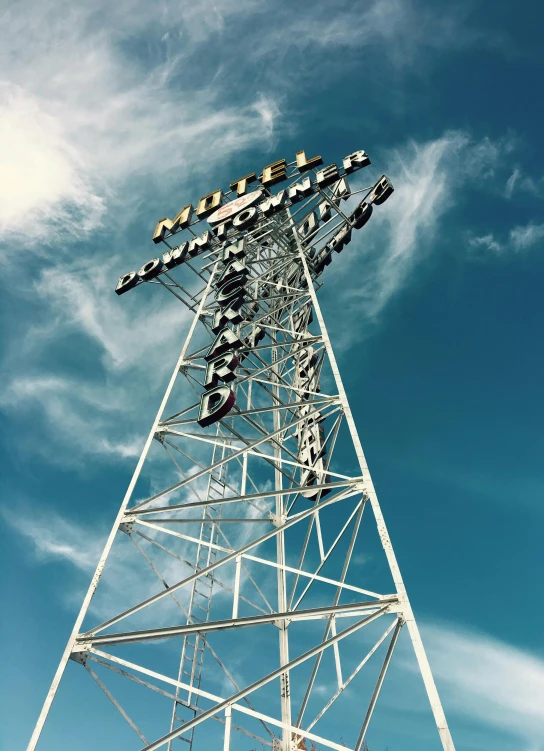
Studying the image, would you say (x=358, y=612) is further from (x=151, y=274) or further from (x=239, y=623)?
(x=151, y=274)

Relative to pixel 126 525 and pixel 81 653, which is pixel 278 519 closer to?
pixel 126 525

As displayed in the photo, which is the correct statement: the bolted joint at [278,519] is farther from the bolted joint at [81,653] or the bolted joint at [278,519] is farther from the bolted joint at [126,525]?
the bolted joint at [81,653]

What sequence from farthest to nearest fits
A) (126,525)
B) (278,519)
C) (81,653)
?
1. (278,519)
2. (126,525)
3. (81,653)

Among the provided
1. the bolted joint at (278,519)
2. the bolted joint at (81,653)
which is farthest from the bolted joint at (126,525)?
the bolted joint at (278,519)

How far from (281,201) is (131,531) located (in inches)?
544

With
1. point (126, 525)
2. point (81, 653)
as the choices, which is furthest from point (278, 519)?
point (81, 653)

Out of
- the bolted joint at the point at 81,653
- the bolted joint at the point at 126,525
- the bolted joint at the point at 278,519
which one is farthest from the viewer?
the bolted joint at the point at 278,519

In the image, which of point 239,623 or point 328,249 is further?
point 328,249

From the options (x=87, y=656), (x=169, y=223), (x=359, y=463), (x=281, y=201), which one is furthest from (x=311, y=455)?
(x=169, y=223)

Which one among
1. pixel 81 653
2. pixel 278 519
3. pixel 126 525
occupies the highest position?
pixel 278 519

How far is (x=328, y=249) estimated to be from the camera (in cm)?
2188

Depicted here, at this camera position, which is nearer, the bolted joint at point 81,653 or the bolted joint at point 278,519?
the bolted joint at point 81,653

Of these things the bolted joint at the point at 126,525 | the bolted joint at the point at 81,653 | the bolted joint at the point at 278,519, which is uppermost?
the bolted joint at the point at 278,519

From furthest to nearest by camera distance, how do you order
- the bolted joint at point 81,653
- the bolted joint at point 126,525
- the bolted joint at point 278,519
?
1. the bolted joint at point 278,519
2. the bolted joint at point 126,525
3. the bolted joint at point 81,653
